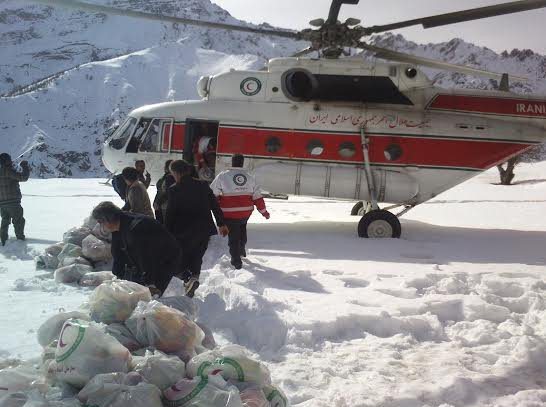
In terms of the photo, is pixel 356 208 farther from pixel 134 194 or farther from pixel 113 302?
pixel 113 302

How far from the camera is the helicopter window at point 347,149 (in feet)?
31.9

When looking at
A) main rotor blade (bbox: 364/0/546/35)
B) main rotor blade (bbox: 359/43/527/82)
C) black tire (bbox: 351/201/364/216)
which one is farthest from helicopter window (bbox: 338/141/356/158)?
black tire (bbox: 351/201/364/216)

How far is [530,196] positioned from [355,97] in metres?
12.2

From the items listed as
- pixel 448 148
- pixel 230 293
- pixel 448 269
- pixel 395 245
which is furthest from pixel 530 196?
pixel 230 293

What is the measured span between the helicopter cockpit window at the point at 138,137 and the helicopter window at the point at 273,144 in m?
2.54

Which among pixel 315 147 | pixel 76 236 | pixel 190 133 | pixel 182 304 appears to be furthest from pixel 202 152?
pixel 182 304

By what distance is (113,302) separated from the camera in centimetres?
351

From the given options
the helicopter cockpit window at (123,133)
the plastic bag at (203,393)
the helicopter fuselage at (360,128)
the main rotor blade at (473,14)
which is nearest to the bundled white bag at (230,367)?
the plastic bag at (203,393)

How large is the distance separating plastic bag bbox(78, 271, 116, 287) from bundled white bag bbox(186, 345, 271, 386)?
10.5ft

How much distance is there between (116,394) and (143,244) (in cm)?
182

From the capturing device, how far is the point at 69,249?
654cm

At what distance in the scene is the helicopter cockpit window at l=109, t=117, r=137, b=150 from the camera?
10.5 m

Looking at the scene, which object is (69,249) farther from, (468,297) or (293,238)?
(468,297)

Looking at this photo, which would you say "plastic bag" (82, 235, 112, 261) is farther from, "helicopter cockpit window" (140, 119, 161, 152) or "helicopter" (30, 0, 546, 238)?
"helicopter cockpit window" (140, 119, 161, 152)
